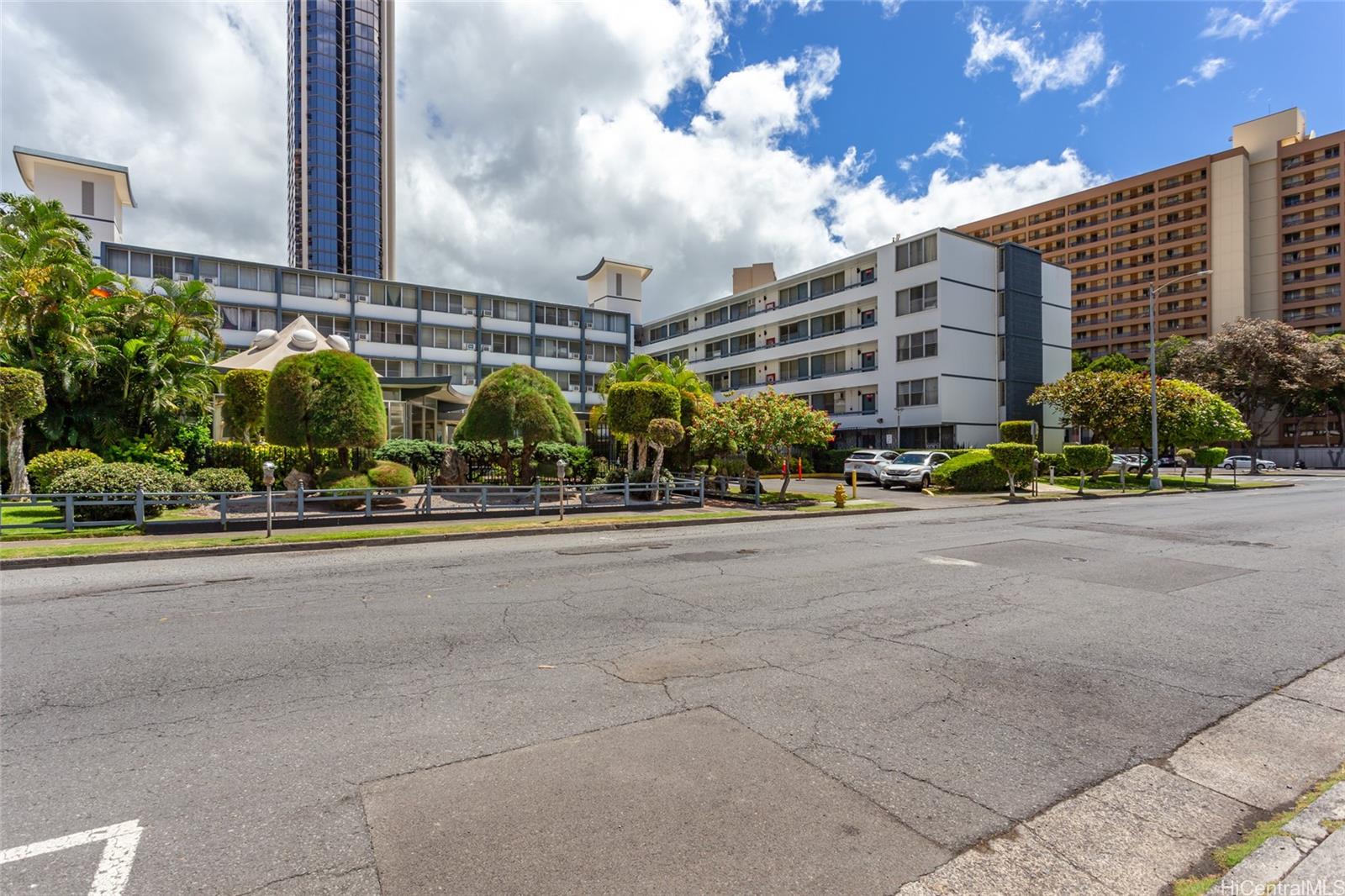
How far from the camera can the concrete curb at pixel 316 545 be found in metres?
10.9

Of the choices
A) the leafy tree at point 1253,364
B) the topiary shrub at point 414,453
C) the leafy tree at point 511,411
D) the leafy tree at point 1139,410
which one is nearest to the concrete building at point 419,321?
the topiary shrub at point 414,453

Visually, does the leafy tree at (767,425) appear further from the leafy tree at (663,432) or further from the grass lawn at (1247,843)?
the grass lawn at (1247,843)

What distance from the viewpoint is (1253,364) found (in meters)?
55.8

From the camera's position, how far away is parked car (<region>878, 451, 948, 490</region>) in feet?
93.5

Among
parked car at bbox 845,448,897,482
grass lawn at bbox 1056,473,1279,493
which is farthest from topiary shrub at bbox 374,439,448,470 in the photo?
grass lawn at bbox 1056,473,1279,493

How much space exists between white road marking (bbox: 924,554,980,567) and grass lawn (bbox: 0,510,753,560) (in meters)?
7.78

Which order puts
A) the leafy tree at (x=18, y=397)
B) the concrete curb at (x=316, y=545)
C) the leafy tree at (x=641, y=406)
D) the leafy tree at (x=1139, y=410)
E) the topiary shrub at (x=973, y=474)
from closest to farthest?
the concrete curb at (x=316, y=545)
the leafy tree at (x=18, y=397)
the leafy tree at (x=641, y=406)
the topiary shrub at (x=973, y=474)
the leafy tree at (x=1139, y=410)

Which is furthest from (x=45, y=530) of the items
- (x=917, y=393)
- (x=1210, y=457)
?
(x=1210, y=457)

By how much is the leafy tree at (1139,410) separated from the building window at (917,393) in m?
7.20

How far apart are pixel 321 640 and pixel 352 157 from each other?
125285mm

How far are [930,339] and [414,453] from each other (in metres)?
32.1

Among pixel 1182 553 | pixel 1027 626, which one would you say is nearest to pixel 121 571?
pixel 1027 626

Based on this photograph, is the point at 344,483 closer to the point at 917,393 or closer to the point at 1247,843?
the point at 1247,843

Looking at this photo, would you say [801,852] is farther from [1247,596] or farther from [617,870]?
[1247,596]
